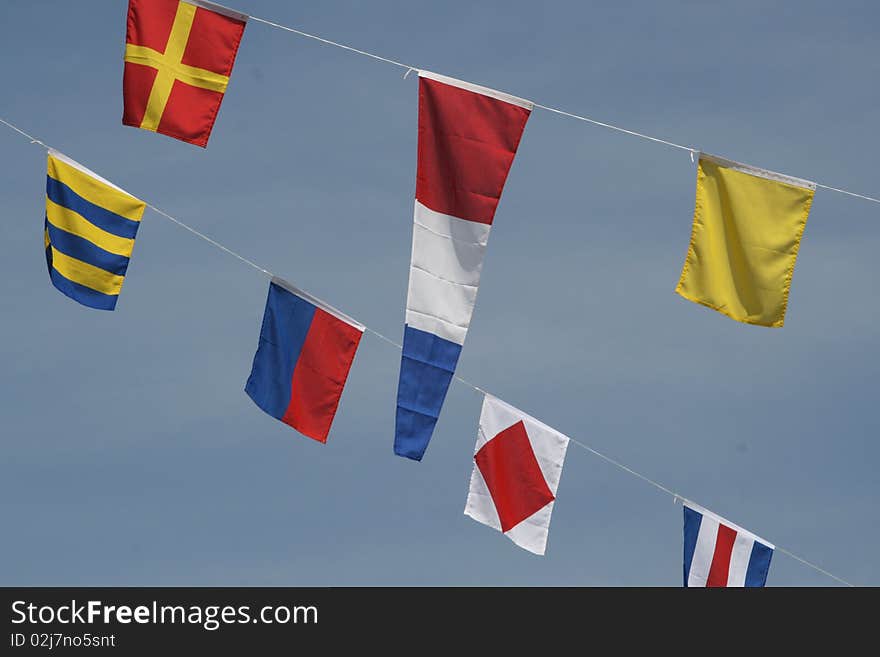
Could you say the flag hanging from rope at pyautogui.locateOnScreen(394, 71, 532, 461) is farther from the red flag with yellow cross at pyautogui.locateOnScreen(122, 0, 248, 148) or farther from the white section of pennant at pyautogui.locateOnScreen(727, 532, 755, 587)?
the white section of pennant at pyautogui.locateOnScreen(727, 532, 755, 587)

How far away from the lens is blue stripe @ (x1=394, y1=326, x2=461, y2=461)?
562 inches

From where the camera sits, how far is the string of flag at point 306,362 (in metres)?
16.0

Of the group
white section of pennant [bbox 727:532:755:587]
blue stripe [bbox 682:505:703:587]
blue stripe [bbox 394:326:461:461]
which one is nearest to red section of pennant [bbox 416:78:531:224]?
blue stripe [bbox 394:326:461:461]

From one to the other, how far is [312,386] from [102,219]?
8.36ft

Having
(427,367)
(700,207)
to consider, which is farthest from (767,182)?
(427,367)

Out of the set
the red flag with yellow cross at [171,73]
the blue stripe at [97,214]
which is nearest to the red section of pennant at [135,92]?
the red flag with yellow cross at [171,73]

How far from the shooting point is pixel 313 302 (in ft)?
52.5

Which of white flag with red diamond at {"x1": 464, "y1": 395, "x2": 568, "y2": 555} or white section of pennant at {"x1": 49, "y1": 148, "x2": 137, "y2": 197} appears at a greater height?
white section of pennant at {"x1": 49, "y1": 148, "x2": 137, "y2": 197}

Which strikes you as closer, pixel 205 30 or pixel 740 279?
pixel 740 279

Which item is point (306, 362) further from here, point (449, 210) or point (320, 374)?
point (449, 210)

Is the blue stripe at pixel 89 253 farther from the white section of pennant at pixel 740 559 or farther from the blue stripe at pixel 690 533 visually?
the white section of pennant at pixel 740 559

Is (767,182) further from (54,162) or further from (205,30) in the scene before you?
(54,162)

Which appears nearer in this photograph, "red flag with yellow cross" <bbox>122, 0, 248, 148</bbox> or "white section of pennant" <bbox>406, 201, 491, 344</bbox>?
"white section of pennant" <bbox>406, 201, 491, 344</bbox>

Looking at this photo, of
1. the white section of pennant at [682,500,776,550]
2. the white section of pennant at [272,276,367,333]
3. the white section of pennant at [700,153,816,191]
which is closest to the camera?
the white section of pennant at [700,153,816,191]
